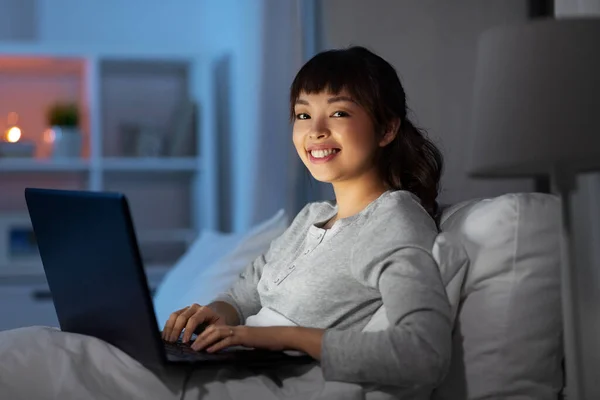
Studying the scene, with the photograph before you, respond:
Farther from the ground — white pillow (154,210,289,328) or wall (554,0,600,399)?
wall (554,0,600,399)

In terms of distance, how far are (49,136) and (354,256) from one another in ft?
9.71

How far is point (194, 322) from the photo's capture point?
145 cm

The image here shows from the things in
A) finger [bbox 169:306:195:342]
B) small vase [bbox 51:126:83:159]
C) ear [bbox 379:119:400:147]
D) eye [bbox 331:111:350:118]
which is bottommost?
small vase [bbox 51:126:83:159]

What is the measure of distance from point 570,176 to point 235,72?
108 inches

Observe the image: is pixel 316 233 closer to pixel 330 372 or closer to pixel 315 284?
pixel 315 284

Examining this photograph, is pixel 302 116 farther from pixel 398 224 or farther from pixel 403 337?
pixel 403 337

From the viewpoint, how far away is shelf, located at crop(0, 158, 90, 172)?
3.79m

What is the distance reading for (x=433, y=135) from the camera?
211 cm

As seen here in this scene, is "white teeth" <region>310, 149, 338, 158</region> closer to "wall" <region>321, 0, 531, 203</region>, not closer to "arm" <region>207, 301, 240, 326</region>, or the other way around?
"arm" <region>207, 301, 240, 326</region>

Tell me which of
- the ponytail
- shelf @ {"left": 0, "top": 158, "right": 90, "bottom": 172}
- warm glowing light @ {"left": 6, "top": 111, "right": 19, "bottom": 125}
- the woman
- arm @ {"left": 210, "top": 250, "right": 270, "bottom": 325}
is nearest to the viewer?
the woman

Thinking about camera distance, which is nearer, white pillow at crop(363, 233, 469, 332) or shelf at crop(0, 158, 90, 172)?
white pillow at crop(363, 233, 469, 332)

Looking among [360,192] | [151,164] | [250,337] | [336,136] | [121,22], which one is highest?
[121,22]

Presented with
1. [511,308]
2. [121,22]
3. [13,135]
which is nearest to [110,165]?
[13,135]

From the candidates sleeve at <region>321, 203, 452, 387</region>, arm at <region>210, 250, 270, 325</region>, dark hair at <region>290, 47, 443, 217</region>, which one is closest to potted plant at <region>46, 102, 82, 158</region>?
arm at <region>210, 250, 270, 325</region>
